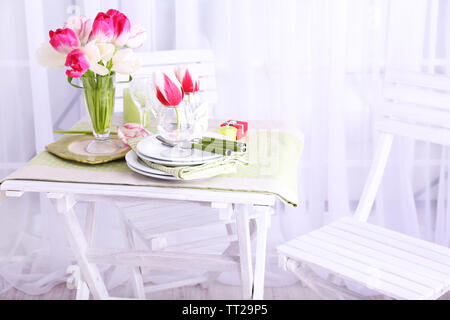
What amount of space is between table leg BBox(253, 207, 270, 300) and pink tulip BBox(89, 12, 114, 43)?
59 centimetres

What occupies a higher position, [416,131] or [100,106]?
[100,106]

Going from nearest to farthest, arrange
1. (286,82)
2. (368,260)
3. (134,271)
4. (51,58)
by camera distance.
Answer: (51,58)
(368,260)
(134,271)
(286,82)

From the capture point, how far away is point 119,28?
1.49 meters

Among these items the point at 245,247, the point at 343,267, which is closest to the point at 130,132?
the point at 245,247

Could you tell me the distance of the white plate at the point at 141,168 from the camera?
4.59ft

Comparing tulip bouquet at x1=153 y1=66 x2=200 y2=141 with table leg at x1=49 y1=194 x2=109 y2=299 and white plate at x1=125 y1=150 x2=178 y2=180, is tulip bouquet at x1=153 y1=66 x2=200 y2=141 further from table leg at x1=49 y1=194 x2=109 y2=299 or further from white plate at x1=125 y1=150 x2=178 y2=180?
table leg at x1=49 y1=194 x2=109 y2=299

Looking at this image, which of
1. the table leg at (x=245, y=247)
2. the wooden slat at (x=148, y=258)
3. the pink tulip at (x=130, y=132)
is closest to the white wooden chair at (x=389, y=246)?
the table leg at (x=245, y=247)

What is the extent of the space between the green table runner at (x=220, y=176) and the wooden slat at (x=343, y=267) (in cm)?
24

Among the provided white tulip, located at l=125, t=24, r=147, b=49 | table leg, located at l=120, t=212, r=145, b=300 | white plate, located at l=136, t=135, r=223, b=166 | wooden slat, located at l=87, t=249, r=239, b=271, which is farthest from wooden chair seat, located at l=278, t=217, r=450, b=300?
white tulip, located at l=125, t=24, r=147, b=49

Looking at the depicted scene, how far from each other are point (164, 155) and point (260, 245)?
331 mm

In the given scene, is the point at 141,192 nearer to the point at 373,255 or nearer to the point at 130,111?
the point at 130,111
